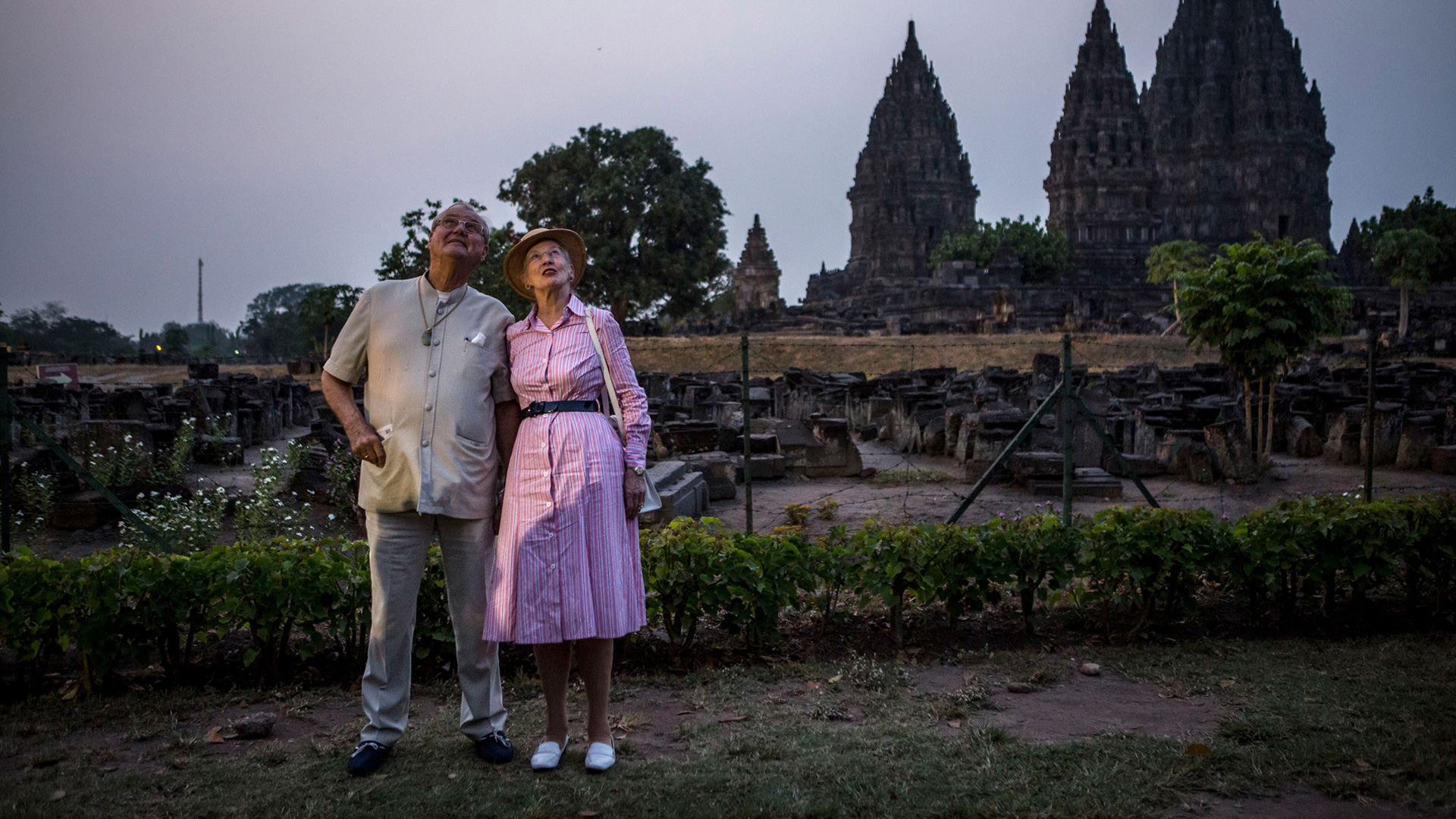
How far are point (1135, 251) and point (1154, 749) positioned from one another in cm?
6121

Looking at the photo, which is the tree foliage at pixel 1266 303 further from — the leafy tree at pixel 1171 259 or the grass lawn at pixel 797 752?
the leafy tree at pixel 1171 259

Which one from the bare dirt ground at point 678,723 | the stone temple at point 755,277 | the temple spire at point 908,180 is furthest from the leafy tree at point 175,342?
the bare dirt ground at point 678,723

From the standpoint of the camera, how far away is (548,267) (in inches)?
131

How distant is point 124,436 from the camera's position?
8.97m

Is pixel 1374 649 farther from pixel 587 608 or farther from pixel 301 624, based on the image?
pixel 301 624

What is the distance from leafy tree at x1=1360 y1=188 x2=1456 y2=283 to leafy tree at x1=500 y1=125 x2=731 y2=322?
1216 inches

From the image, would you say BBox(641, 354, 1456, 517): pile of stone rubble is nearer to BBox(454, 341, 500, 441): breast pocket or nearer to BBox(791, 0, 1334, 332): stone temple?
BBox(454, 341, 500, 441): breast pocket

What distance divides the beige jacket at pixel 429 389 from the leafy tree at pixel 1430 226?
52.2m

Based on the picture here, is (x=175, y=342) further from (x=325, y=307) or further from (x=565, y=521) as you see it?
(x=565, y=521)

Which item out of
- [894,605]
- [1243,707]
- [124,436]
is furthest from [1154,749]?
[124,436]

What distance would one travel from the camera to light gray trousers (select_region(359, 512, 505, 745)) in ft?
10.7

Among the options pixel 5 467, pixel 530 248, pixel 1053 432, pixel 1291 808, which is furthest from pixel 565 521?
pixel 1053 432

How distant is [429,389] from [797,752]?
170cm

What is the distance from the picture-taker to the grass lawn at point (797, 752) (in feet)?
9.63
